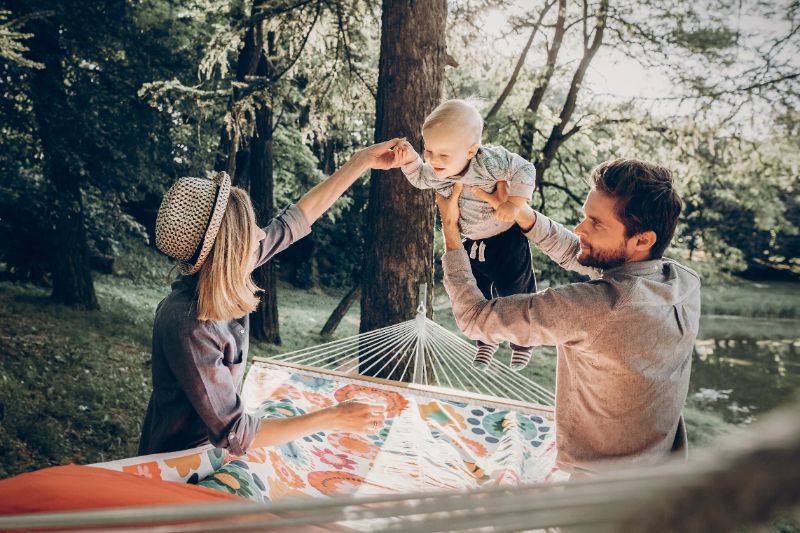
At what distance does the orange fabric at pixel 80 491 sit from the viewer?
960mm

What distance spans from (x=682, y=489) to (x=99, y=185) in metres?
5.96

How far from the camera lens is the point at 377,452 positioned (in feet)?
6.26

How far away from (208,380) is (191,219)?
387 millimetres

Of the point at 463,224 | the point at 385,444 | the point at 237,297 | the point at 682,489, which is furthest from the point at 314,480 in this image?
the point at 682,489

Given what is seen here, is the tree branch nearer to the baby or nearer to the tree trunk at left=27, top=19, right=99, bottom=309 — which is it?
the baby

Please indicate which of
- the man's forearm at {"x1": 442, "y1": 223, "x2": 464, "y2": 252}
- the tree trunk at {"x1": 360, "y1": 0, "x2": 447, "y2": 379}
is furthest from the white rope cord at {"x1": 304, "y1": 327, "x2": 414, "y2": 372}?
the man's forearm at {"x1": 442, "y1": 223, "x2": 464, "y2": 252}

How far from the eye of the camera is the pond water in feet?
23.6

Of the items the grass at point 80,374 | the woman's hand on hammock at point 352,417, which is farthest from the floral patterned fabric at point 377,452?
the grass at point 80,374

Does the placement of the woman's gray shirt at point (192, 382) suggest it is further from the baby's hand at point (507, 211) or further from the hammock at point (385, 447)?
the baby's hand at point (507, 211)

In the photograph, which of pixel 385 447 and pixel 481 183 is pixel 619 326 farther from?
pixel 385 447

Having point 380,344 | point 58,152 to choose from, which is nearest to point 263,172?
point 58,152

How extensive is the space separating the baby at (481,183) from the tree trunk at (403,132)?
2.20 feet

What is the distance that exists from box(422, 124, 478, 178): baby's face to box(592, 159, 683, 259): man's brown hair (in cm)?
55

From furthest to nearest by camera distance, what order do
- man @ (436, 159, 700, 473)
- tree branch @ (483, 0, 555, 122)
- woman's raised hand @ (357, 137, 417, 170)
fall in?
tree branch @ (483, 0, 555, 122), woman's raised hand @ (357, 137, 417, 170), man @ (436, 159, 700, 473)
